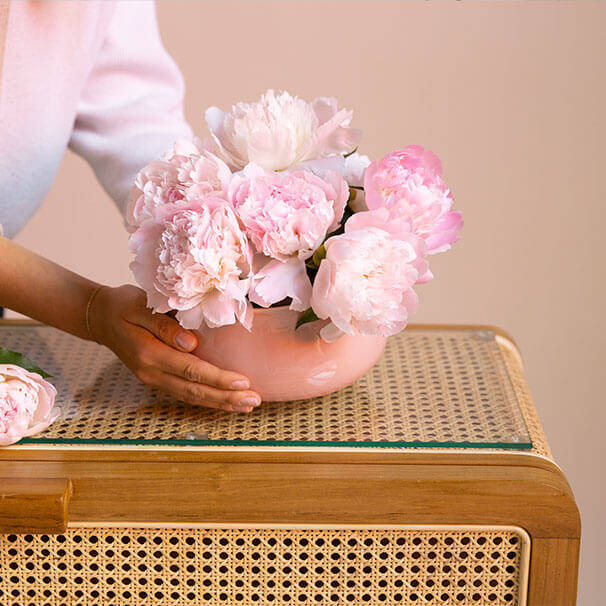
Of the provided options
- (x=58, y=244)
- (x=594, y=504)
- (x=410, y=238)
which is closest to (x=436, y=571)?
(x=410, y=238)

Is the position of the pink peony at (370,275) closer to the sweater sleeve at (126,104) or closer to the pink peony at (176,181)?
the pink peony at (176,181)

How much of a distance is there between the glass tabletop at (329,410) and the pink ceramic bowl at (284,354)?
37mm

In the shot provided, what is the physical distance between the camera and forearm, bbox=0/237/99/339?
822mm

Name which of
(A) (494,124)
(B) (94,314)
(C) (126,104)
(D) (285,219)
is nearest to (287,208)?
(D) (285,219)

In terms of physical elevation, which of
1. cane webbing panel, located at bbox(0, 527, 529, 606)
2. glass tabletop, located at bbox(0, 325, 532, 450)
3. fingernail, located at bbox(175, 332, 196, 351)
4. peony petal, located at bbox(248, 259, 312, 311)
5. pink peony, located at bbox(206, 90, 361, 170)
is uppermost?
pink peony, located at bbox(206, 90, 361, 170)

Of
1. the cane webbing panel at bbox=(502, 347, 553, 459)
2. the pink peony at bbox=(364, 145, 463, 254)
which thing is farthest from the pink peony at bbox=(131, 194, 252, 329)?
the cane webbing panel at bbox=(502, 347, 553, 459)

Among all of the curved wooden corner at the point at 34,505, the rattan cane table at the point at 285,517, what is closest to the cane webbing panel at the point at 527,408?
the rattan cane table at the point at 285,517

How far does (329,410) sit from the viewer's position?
0.81 metres

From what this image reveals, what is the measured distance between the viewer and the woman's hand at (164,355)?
0.75 meters

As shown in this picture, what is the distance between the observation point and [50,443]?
0.74m

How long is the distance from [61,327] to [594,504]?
1124 mm

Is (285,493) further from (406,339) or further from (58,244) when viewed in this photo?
(58,244)

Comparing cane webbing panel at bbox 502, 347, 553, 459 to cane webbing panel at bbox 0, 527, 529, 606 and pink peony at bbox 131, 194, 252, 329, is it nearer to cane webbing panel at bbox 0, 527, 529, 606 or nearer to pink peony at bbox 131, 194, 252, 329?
cane webbing panel at bbox 0, 527, 529, 606

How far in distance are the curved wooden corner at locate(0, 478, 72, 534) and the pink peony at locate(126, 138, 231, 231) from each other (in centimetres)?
22
